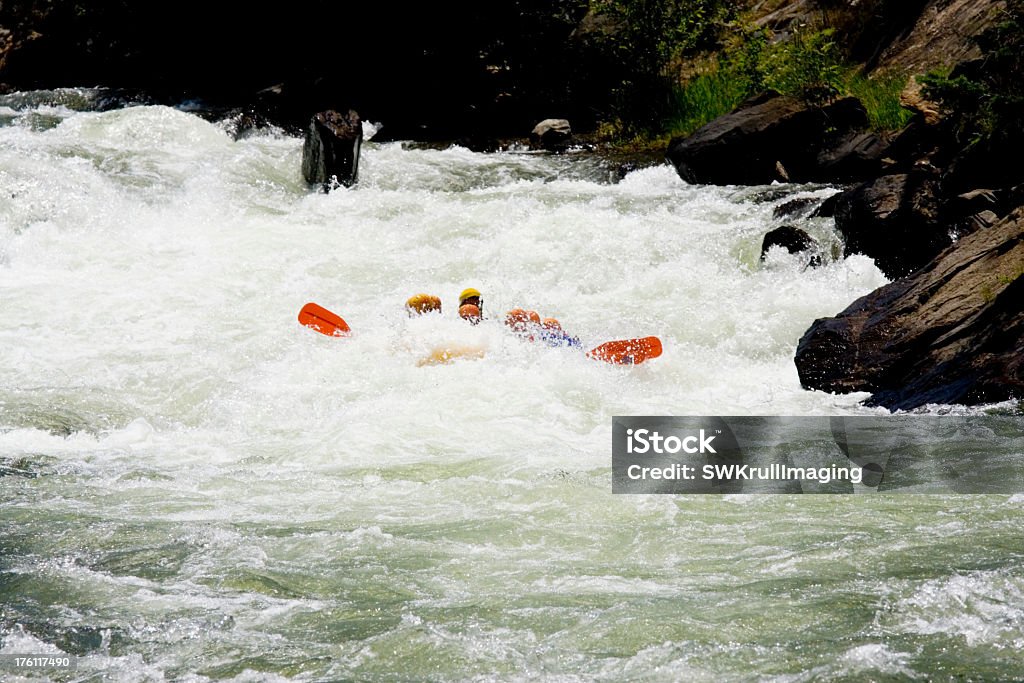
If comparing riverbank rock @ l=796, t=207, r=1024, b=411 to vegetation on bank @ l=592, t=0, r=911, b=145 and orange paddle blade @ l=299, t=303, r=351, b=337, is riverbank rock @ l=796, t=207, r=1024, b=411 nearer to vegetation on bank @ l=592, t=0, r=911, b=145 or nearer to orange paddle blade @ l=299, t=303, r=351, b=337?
orange paddle blade @ l=299, t=303, r=351, b=337

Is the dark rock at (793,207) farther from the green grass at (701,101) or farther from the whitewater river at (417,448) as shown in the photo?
the green grass at (701,101)

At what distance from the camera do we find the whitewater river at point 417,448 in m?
3.61

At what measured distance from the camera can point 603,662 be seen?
3484 millimetres

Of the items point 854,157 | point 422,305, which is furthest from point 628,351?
point 854,157

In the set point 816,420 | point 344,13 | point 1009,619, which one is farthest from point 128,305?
point 344,13

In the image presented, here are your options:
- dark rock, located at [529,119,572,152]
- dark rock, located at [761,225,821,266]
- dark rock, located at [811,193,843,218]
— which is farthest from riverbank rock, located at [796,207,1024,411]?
dark rock, located at [529,119,572,152]

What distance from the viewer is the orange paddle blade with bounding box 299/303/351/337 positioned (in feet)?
26.8

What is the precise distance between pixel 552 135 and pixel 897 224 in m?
6.67

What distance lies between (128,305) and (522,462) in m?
4.50

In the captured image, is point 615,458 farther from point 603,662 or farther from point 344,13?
point 344,13

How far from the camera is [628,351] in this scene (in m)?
7.48

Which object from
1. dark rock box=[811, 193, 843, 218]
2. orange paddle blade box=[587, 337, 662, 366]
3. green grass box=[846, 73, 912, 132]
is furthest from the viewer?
green grass box=[846, 73, 912, 132]

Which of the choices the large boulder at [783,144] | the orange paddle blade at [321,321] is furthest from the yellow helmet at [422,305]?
the large boulder at [783,144]

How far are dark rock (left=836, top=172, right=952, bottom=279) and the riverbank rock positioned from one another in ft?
3.62
